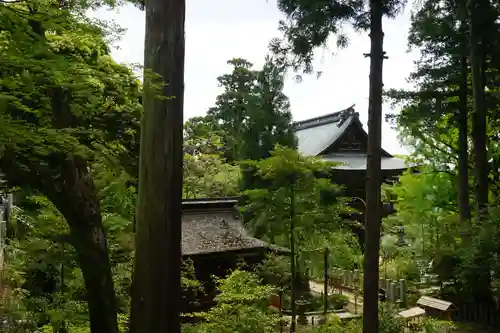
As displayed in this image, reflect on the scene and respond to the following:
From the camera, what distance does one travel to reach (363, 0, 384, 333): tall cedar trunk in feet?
23.8

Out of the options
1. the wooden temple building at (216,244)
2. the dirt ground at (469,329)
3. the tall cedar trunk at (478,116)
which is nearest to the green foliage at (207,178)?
the wooden temple building at (216,244)

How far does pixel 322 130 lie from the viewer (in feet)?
83.0

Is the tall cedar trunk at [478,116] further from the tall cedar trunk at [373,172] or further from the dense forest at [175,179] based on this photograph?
the tall cedar trunk at [373,172]

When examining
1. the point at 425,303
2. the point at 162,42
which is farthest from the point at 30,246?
the point at 425,303

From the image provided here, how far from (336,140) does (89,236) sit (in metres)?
18.8

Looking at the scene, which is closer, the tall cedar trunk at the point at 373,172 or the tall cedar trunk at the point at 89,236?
the tall cedar trunk at the point at 89,236

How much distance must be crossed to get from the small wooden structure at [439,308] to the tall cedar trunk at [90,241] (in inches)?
356

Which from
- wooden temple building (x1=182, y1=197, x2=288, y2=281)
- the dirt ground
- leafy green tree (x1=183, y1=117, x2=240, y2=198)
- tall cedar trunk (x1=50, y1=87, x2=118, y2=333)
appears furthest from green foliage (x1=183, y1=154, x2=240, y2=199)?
tall cedar trunk (x1=50, y1=87, x2=118, y2=333)

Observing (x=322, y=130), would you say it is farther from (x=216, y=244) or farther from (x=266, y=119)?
(x=216, y=244)

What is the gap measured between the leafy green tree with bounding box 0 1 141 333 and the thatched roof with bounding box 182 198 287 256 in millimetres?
5665

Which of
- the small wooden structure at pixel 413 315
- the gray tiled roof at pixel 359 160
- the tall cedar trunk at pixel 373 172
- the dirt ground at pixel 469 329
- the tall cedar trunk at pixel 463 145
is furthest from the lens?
the gray tiled roof at pixel 359 160

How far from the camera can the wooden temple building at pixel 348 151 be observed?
19.3 m

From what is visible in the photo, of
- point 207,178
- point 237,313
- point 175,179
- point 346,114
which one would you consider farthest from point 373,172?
point 346,114

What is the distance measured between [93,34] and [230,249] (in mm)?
8398
